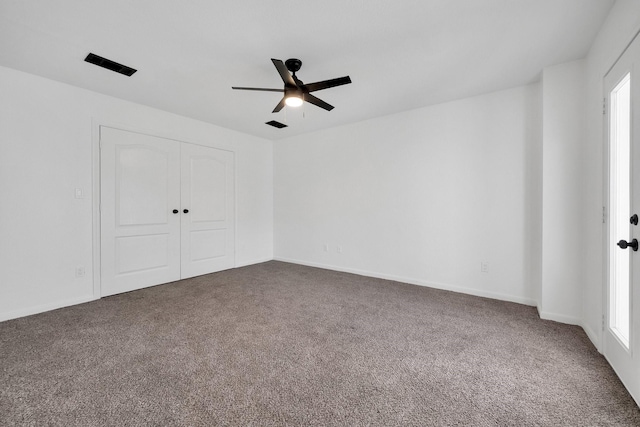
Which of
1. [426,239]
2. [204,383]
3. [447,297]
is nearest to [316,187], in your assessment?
[426,239]

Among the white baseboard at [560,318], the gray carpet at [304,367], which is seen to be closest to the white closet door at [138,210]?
the gray carpet at [304,367]

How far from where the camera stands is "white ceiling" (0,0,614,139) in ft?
6.26

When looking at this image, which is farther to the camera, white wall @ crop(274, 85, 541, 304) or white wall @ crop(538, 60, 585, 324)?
white wall @ crop(274, 85, 541, 304)

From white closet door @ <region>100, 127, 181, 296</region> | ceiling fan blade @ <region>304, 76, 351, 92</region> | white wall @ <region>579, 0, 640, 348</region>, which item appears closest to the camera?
white wall @ <region>579, 0, 640, 348</region>

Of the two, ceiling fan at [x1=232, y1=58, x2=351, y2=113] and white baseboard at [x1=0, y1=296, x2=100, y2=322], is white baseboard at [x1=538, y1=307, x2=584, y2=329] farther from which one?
white baseboard at [x1=0, y1=296, x2=100, y2=322]

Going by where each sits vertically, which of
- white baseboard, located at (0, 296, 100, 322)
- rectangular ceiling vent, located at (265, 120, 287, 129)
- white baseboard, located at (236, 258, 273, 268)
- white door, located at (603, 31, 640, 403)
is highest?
rectangular ceiling vent, located at (265, 120, 287, 129)

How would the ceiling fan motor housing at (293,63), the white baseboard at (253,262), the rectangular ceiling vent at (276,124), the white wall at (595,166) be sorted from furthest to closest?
the white baseboard at (253,262) < the rectangular ceiling vent at (276,124) < the ceiling fan motor housing at (293,63) < the white wall at (595,166)

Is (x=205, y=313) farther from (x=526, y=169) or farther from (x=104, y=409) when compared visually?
(x=526, y=169)

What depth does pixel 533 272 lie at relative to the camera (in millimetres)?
3070

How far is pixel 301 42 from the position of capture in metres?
2.28

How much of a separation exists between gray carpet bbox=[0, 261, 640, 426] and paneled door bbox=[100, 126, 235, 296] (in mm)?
744

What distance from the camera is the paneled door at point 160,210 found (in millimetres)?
3469

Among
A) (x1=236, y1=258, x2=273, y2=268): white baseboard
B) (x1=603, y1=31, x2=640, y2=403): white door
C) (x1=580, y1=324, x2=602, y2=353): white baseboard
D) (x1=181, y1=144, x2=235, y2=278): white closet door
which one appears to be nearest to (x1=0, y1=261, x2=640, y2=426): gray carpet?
(x1=580, y1=324, x2=602, y2=353): white baseboard

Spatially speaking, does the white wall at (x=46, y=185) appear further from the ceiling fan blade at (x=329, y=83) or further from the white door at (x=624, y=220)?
the white door at (x=624, y=220)
